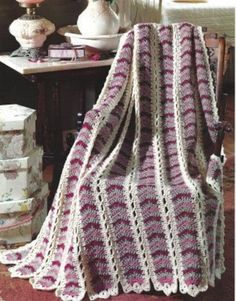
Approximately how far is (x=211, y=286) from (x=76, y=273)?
1.56 ft

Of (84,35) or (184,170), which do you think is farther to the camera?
(84,35)

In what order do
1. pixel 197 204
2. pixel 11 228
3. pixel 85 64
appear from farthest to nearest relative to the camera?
pixel 85 64 < pixel 11 228 < pixel 197 204

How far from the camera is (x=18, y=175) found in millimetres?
2148

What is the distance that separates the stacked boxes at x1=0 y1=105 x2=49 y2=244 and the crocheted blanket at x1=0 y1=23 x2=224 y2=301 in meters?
0.10

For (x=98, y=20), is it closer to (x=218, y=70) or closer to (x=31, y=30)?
(x=31, y=30)

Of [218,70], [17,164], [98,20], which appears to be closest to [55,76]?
[98,20]

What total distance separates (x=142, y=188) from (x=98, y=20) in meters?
0.90

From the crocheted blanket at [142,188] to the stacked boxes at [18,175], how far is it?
0.33 feet

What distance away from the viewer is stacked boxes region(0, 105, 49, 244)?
82.8 inches

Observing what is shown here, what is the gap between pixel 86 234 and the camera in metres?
1.89

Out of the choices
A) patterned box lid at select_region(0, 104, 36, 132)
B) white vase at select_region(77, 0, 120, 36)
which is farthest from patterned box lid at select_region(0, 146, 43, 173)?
white vase at select_region(77, 0, 120, 36)

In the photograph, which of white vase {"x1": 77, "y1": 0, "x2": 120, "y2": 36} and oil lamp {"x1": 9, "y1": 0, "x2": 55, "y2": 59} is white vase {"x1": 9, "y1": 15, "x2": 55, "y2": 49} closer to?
oil lamp {"x1": 9, "y1": 0, "x2": 55, "y2": 59}

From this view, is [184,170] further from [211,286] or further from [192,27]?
[192,27]

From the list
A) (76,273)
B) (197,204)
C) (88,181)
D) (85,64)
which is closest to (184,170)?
(197,204)
